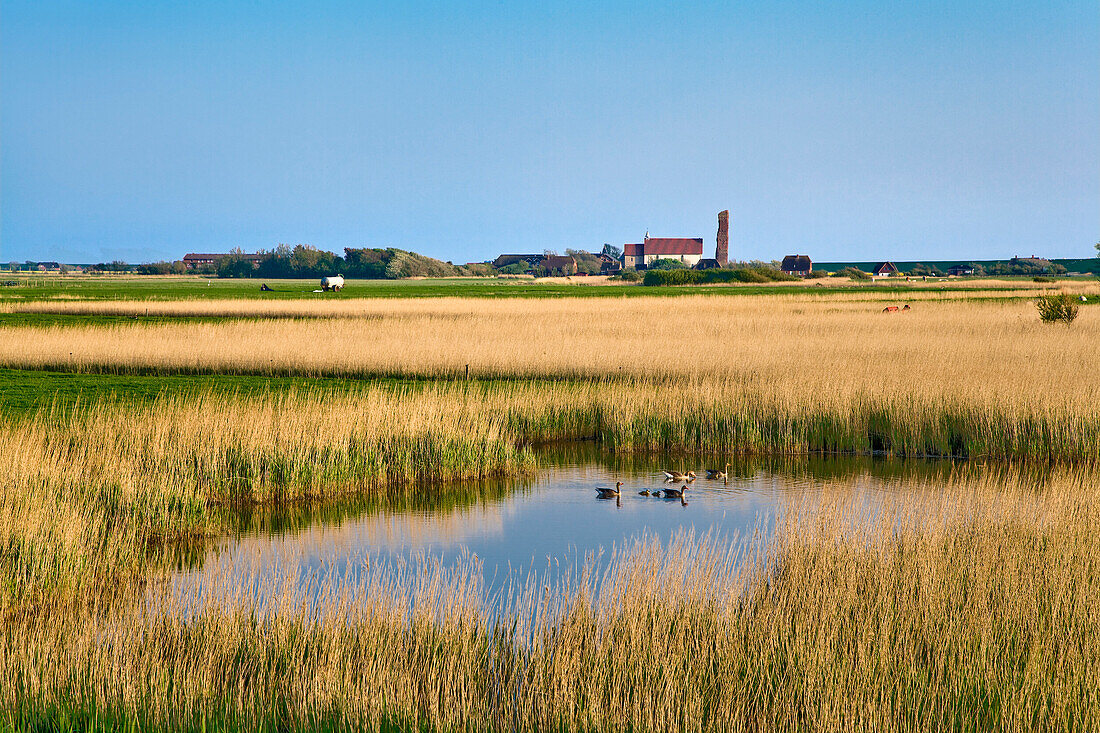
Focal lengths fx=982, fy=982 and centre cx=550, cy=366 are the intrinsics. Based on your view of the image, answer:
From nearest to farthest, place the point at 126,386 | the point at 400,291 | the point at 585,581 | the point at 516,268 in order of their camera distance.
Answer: the point at 585,581
the point at 126,386
the point at 400,291
the point at 516,268

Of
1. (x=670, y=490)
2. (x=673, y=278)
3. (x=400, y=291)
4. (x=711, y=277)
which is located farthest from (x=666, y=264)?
(x=670, y=490)

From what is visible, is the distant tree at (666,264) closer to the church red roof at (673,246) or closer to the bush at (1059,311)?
the church red roof at (673,246)

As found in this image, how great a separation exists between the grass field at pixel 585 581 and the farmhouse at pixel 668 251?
168672 millimetres

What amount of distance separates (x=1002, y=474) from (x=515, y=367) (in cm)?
1240

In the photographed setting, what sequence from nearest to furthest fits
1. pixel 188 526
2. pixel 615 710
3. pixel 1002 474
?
1. pixel 615 710
2. pixel 188 526
3. pixel 1002 474

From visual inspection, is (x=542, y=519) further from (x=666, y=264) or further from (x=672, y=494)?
(x=666, y=264)

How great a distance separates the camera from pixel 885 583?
7.77 m

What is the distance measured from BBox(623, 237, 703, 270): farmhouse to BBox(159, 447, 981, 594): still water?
173 m

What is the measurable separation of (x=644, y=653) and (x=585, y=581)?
117 centimetres

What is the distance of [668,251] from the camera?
190250 mm

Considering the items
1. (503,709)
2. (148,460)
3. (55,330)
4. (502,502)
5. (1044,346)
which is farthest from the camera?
(55,330)

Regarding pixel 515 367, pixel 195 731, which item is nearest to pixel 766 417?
pixel 515 367

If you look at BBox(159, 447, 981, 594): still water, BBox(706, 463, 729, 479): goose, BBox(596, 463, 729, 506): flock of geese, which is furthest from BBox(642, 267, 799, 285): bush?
BBox(596, 463, 729, 506): flock of geese

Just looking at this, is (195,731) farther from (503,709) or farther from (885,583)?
(885,583)
